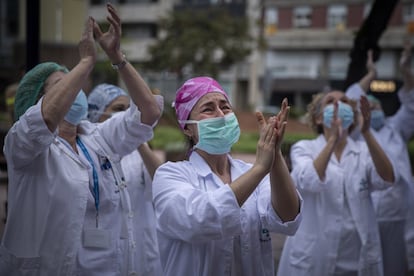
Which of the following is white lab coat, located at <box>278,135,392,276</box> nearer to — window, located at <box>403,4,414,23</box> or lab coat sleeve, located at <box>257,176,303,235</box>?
lab coat sleeve, located at <box>257,176,303,235</box>

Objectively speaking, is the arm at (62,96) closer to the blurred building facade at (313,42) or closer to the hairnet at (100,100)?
the hairnet at (100,100)

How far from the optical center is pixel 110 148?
342 centimetres

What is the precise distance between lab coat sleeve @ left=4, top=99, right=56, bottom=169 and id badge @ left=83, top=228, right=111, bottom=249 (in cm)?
56

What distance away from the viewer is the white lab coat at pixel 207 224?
95.0 inches

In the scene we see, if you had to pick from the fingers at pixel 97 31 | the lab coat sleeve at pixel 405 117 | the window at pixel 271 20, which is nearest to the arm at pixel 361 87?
the lab coat sleeve at pixel 405 117

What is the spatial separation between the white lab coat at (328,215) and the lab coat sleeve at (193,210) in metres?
1.48

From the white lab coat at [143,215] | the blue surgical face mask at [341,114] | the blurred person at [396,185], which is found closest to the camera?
the white lab coat at [143,215]

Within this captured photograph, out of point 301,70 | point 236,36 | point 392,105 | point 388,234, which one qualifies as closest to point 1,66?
point 236,36

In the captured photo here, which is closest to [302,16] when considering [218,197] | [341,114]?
[341,114]

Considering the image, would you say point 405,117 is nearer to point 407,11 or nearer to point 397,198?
point 397,198

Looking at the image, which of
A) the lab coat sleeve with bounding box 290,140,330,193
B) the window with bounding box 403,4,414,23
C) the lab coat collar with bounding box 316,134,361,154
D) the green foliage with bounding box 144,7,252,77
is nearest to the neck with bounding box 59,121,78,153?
the lab coat sleeve with bounding box 290,140,330,193

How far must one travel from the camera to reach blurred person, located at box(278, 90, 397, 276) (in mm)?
3900

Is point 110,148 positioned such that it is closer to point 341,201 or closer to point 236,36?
point 341,201

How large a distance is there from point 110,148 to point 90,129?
176 millimetres
